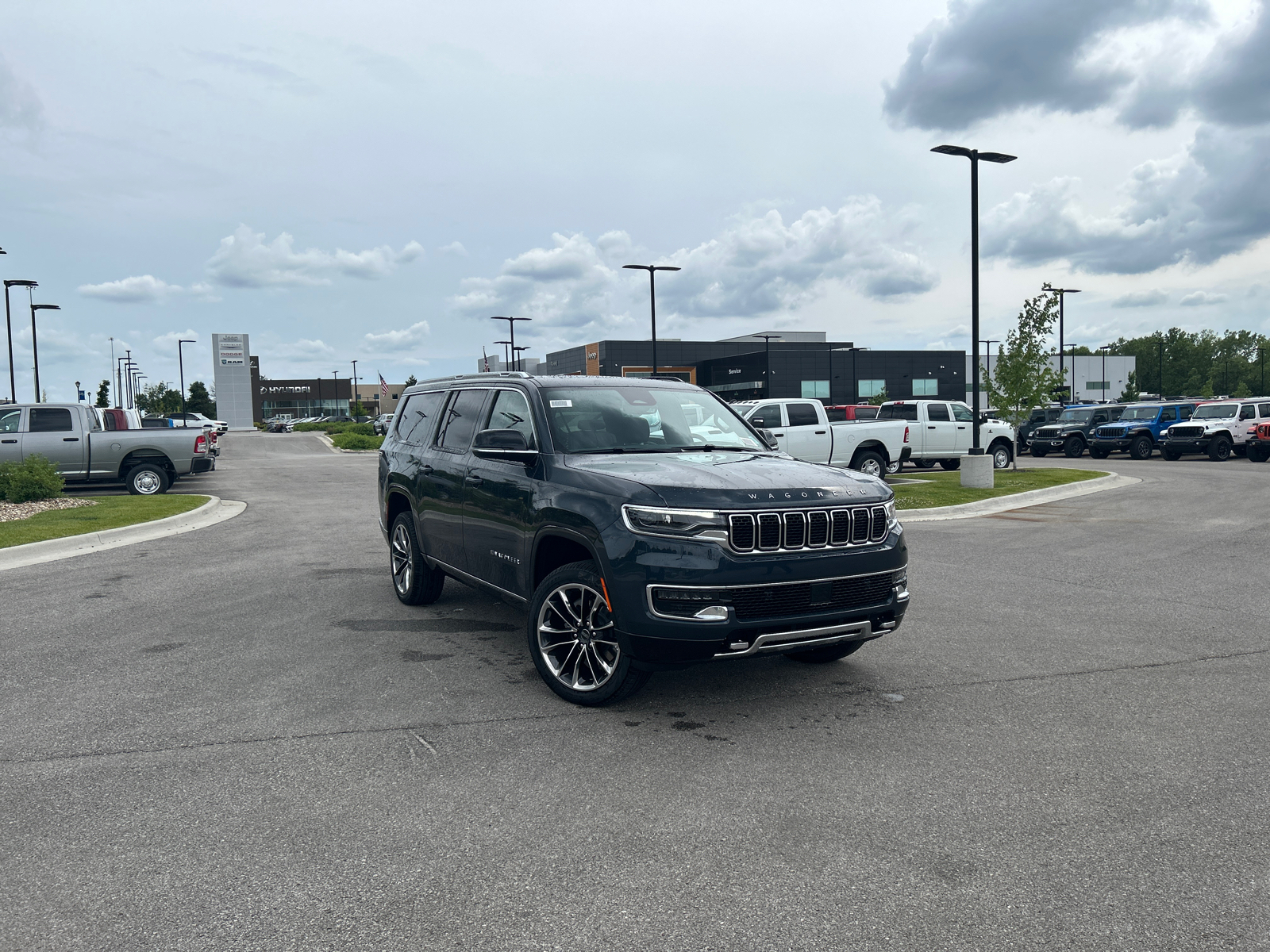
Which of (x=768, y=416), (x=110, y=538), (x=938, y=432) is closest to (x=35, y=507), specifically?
(x=110, y=538)

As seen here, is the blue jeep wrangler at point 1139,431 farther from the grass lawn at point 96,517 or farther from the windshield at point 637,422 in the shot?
the windshield at point 637,422

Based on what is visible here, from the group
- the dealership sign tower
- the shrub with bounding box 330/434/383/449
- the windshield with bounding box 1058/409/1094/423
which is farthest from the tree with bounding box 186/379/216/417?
the windshield with bounding box 1058/409/1094/423

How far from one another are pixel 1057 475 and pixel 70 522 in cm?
2009

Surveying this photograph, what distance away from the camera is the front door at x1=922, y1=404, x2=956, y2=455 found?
24672mm

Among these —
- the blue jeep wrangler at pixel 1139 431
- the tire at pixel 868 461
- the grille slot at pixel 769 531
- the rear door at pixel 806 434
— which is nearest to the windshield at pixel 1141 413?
the blue jeep wrangler at pixel 1139 431

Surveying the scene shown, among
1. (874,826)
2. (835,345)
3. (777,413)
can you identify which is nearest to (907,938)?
(874,826)

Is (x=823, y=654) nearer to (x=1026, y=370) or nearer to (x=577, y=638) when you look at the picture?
(x=577, y=638)

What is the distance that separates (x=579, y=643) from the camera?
17.6 feet

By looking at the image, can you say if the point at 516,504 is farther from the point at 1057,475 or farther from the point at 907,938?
the point at 1057,475

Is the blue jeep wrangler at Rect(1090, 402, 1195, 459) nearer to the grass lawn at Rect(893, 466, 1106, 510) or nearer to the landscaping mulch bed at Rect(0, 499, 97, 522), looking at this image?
the grass lawn at Rect(893, 466, 1106, 510)

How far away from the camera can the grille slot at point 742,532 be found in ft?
15.8

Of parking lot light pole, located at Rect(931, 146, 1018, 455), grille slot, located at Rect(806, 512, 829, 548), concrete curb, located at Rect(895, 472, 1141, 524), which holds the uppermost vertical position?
parking lot light pole, located at Rect(931, 146, 1018, 455)

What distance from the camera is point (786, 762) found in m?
4.46

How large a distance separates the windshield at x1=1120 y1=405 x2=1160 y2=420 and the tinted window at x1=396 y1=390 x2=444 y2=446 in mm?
32531
